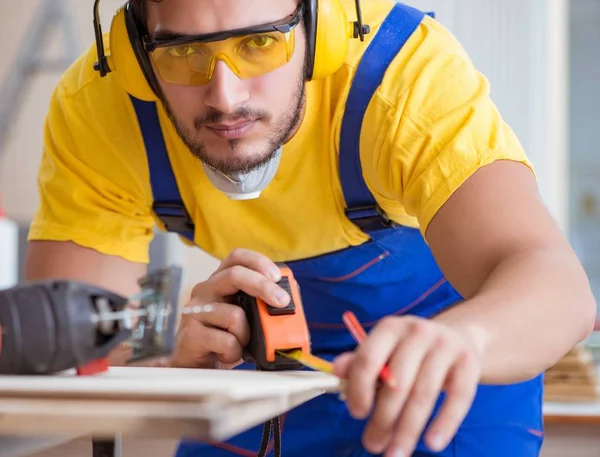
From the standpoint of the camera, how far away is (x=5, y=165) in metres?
3.13

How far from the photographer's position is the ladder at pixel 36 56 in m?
3.01

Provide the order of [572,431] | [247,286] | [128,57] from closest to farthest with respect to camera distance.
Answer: [247,286]
[128,57]
[572,431]

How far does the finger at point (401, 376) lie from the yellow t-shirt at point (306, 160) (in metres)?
0.43

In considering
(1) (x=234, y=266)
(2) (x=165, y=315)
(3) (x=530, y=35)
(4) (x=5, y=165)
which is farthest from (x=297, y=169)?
(4) (x=5, y=165)

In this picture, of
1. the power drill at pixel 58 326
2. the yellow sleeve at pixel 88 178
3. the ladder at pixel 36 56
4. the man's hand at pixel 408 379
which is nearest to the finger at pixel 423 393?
the man's hand at pixel 408 379

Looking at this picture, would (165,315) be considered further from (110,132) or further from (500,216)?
(110,132)

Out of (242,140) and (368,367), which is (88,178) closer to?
(242,140)

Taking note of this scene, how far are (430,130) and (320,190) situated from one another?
24 centimetres

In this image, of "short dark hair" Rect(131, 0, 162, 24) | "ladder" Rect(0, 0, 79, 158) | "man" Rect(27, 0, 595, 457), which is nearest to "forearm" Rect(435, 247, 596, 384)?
"man" Rect(27, 0, 595, 457)

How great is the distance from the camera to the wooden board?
0.51 m

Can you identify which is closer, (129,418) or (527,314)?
(129,418)

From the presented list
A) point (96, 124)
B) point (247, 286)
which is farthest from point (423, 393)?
point (96, 124)

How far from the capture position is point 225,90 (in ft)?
3.60

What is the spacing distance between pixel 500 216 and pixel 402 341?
38 centimetres
